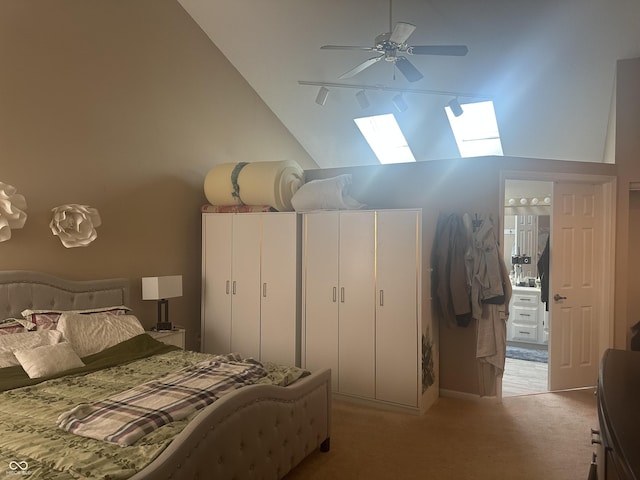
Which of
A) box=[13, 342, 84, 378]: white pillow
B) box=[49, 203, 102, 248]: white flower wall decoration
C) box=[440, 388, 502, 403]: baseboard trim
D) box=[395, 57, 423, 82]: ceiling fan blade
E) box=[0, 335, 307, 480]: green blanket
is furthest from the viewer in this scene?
box=[440, 388, 502, 403]: baseboard trim

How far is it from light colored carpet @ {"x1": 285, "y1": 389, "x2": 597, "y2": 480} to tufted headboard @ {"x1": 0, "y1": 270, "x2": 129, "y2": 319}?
2.13m

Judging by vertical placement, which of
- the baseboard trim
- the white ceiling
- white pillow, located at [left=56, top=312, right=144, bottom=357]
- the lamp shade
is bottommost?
the baseboard trim

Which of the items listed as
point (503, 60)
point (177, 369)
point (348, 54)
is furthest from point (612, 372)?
point (348, 54)

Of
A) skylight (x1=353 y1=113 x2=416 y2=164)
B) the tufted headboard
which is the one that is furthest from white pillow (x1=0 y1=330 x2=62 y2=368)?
skylight (x1=353 y1=113 x2=416 y2=164)

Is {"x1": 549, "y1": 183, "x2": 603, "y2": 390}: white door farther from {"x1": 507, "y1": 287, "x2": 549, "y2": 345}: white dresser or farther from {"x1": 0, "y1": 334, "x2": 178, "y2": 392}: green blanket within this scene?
{"x1": 0, "y1": 334, "x2": 178, "y2": 392}: green blanket

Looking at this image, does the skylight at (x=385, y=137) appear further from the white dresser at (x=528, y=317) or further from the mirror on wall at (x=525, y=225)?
the white dresser at (x=528, y=317)

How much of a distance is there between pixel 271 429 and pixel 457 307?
2088mm

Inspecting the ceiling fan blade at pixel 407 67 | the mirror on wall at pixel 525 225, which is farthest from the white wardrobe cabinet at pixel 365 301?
the mirror on wall at pixel 525 225

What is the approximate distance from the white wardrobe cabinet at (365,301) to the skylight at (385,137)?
203 centimetres

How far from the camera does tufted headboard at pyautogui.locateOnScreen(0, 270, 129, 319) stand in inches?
130

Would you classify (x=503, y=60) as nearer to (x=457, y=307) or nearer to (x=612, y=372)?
(x=457, y=307)

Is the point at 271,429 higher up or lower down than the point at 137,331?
lower down

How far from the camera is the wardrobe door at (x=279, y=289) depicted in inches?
170

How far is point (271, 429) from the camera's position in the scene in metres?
2.53
